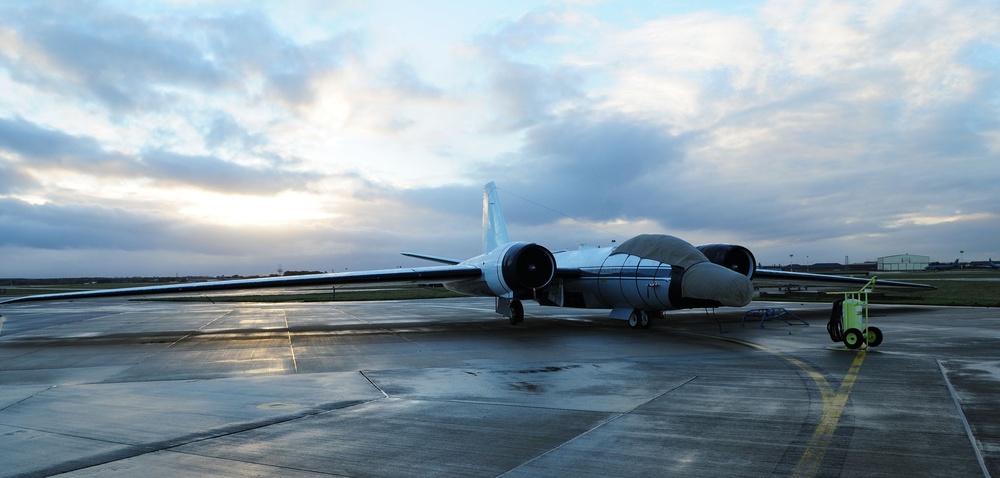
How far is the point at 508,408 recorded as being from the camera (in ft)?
24.7

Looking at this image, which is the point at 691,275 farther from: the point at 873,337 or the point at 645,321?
the point at 873,337

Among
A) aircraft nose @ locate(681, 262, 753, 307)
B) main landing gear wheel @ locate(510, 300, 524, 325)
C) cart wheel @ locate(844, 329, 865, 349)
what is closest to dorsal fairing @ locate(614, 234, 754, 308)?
aircraft nose @ locate(681, 262, 753, 307)

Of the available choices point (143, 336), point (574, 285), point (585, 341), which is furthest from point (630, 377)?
point (143, 336)

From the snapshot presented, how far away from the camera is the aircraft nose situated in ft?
49.8

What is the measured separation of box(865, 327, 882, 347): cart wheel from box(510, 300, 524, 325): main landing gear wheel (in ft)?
33.3

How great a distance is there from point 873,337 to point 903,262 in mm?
164750

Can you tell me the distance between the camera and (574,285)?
20469mm

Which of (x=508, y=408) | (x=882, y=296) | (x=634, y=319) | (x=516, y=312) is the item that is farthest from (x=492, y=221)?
(x=882, y=296)

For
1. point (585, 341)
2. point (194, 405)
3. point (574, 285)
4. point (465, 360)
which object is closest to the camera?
point (194, 405)

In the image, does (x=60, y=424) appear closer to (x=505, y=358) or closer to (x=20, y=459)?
(x=20, y=459)

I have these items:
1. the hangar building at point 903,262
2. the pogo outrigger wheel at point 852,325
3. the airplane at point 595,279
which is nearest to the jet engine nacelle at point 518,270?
the airplane at point 595,279

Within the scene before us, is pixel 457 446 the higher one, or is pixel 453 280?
pixel 453 280

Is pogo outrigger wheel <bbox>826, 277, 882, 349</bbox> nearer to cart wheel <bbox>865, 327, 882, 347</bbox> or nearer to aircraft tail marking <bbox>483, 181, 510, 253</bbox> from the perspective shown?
cart wheel <bbox>865, 327, 882, 347</bbox>

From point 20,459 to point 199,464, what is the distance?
5.38ft
